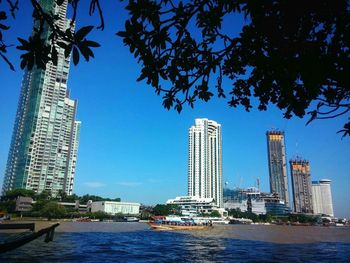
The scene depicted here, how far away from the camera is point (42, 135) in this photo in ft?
412

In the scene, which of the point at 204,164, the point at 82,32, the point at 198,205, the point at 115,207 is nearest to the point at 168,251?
the point at 82,32

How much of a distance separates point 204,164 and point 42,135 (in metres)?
92.8

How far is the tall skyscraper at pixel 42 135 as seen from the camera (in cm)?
12431

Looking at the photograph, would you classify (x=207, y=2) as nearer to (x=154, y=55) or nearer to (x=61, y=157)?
(x=154, y=55)

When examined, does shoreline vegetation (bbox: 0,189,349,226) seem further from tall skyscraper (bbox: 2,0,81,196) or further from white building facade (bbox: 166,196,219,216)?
tall skyscraper (bbox: 2,0,81,196)

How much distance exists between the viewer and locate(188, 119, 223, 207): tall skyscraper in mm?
185625

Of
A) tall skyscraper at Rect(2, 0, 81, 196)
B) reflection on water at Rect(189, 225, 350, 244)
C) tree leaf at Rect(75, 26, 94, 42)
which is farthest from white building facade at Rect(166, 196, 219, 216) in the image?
tree leaf at Rect(75, 26, 94, 42)

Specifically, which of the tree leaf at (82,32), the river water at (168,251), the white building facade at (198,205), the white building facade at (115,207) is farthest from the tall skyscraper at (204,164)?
the tree leaf at (82,32)

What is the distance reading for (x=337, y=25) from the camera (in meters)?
5.92

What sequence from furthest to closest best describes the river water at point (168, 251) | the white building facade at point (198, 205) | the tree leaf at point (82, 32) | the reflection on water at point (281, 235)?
the white building facade at point (198, 205) < the reflection on water at point (281, 235) < the river water at point (168, 251) < the tree leaf at point (82, 32)

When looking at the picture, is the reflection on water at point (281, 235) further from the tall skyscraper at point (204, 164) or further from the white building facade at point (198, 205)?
the tall skyscraper at point (204, 164)

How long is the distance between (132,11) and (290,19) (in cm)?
273

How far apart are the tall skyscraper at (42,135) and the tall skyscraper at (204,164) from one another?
78.3 m

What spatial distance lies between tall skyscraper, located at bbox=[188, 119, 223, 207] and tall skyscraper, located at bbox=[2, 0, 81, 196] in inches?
3084
